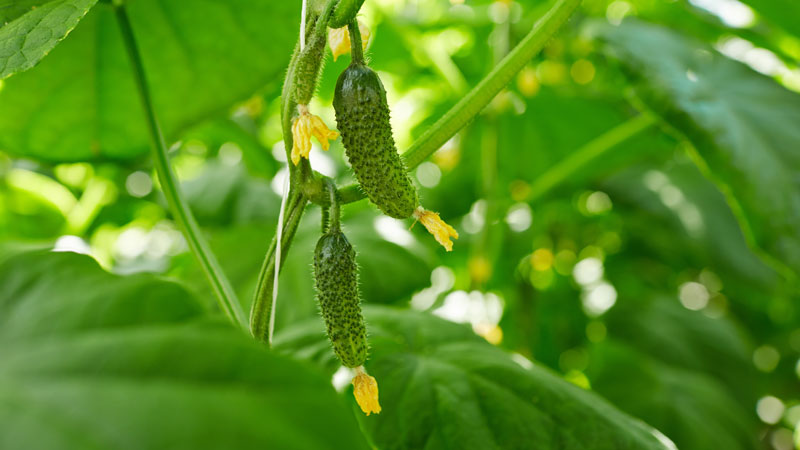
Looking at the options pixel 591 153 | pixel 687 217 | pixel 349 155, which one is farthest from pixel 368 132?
pixel 687 217

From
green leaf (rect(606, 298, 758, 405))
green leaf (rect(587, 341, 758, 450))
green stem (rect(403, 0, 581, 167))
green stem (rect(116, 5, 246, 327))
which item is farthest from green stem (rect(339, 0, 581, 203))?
green leaf (rect(606, 298, 758, 405))

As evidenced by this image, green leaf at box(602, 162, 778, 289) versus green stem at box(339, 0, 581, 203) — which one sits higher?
green stem at box(339, 0, 581, 203)

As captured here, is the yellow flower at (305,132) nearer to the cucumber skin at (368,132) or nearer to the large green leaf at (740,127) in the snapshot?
the cucumber skin at (368,132)

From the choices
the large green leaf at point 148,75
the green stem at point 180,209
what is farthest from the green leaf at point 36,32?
the large green leaf at point 148,75

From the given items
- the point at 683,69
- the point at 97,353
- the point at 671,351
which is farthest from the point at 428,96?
the point at 97,353

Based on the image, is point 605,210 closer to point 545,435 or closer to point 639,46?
Result: point 639,46

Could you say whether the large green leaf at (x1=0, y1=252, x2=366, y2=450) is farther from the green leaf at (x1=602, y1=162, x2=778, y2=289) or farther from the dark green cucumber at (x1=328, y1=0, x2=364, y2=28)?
the green leaf at (x1=602, y1=162, x2=778, y2=289)
